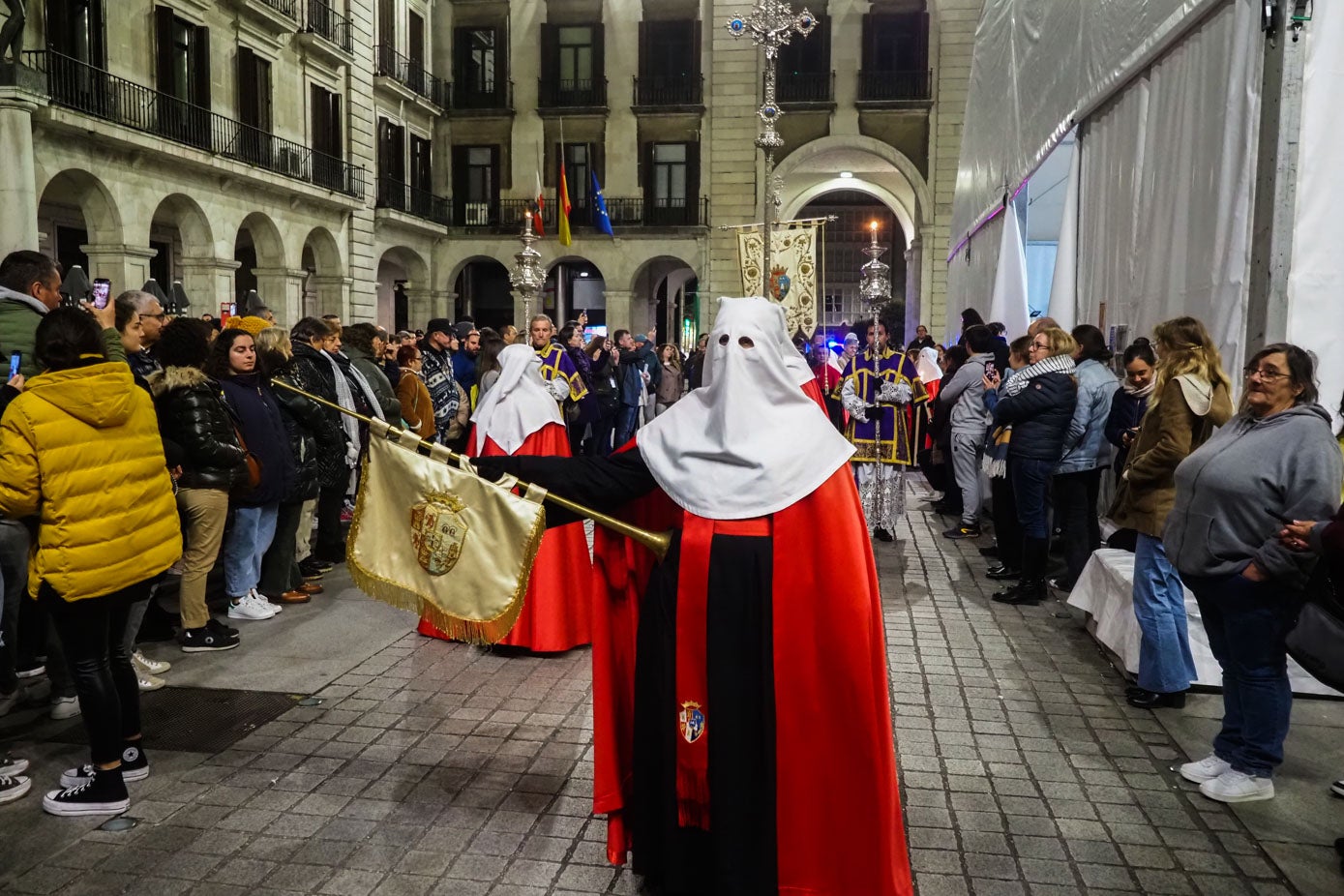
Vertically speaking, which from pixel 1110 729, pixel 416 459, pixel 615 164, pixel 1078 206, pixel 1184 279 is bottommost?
pixel 1110 729

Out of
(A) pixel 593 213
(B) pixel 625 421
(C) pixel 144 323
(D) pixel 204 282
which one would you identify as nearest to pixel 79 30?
(D) pixel 204 282

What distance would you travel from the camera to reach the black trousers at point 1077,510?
701 cm

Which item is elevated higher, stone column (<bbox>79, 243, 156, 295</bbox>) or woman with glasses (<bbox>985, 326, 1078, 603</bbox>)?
stone column (<bbox>79, 243, 156, 295</bbox>)

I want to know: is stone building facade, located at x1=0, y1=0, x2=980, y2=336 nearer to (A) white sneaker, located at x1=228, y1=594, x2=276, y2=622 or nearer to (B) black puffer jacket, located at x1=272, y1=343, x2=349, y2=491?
(B) black puffer jacket, located at x1=272, y1=343, x2=349, y2=491

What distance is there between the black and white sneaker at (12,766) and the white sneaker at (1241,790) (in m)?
4.82

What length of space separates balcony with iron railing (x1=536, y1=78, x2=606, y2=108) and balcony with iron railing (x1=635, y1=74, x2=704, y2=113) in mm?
1128

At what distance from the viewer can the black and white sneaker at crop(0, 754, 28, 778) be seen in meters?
4.12

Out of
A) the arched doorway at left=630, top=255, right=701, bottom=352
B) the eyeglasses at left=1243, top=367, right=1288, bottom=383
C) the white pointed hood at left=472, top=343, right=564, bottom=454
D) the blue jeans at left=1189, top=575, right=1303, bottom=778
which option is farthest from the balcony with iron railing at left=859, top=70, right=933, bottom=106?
the blue jeans at left=1189, top=575, right=1303, bottom=778

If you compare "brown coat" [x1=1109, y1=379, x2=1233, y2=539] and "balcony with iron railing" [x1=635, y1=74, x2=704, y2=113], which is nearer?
"brown coat" [x1=1109, y1=379, x2=1233, y2=539]

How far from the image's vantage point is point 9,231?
14836mm

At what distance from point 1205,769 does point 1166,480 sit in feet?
4.76

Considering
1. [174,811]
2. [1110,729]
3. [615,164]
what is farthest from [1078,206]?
[615,164]

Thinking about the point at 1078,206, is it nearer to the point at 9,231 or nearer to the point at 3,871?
the point at 3,871

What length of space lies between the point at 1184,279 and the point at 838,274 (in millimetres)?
47607
